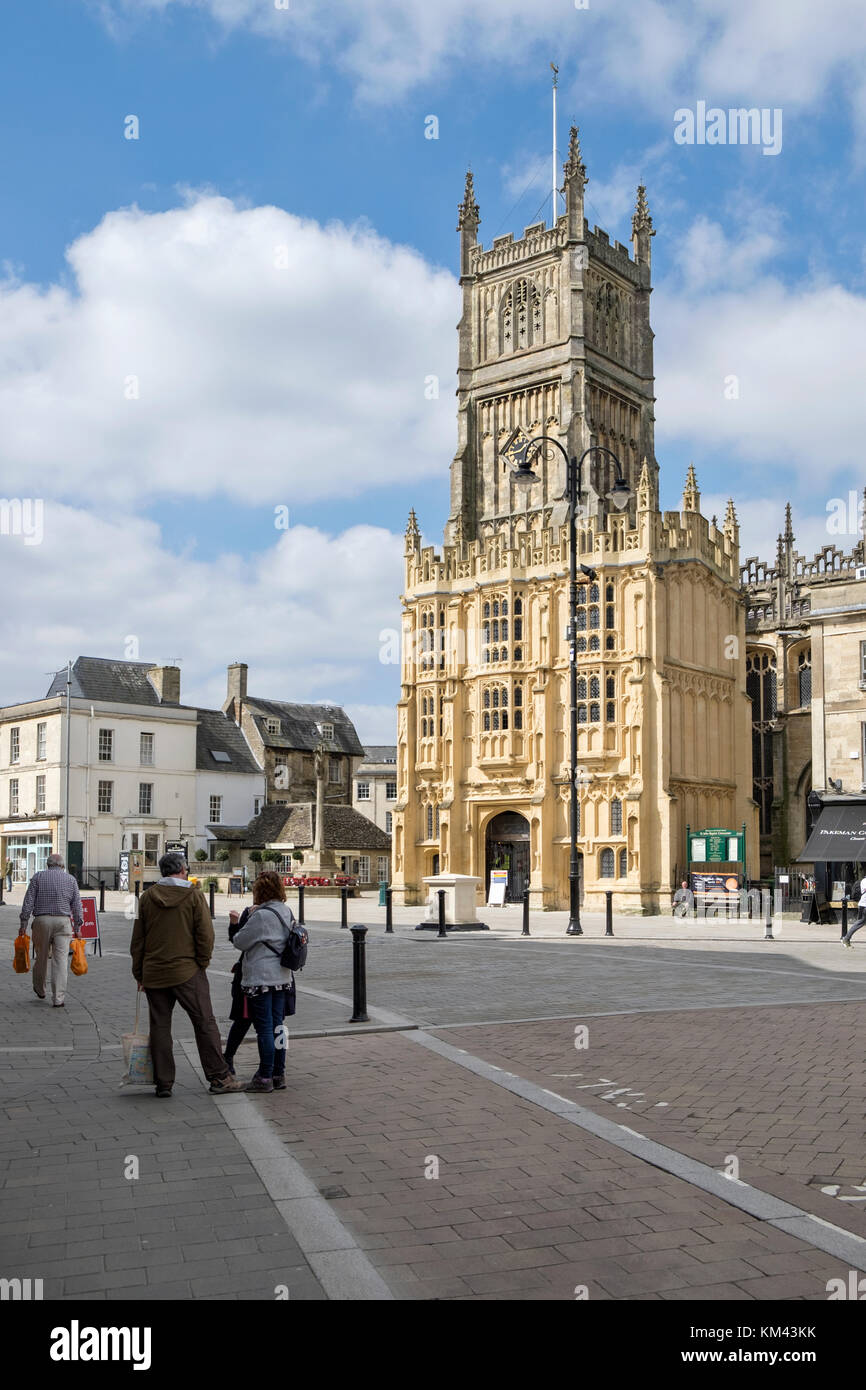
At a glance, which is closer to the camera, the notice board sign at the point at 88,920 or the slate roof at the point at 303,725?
the notice board sign at the point at 88,920

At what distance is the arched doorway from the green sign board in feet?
27.8

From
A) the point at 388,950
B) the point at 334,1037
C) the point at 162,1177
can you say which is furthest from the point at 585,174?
the point at 162,1177

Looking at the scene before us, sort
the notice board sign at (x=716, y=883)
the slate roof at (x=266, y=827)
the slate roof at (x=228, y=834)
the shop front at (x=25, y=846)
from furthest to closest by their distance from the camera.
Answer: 1. the slate roof at (x=228, y=834)
2. the slate roof at (x=266, y=827)
3. the shop front at (x=25, y=846)
4. the notice board sign at (x=716, y=883)

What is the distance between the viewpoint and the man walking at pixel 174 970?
27.0 feet

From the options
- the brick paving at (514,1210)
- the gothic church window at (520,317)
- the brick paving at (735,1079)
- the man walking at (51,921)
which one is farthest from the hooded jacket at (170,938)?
the gothic church window at (520,317)

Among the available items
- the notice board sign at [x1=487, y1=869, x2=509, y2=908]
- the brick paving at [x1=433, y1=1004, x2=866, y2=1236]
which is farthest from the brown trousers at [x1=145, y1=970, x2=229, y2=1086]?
the notice board sign at [x1=487, y1=869, x2=509, y2=908]

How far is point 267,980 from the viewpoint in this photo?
865 cm

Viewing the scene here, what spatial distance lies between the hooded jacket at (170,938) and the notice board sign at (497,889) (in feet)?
118

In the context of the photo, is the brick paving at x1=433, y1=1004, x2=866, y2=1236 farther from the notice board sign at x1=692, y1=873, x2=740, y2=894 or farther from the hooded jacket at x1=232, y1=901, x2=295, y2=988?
the notice board sign at x1=692, y1=873, x2=740, y2=894

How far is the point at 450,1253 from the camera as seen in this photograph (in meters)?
5.08

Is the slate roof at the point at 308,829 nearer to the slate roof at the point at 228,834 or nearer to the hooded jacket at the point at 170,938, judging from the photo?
the slate roof at the point at 228,834

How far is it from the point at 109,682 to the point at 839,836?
140 feet

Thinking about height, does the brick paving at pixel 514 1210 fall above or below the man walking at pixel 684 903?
above
